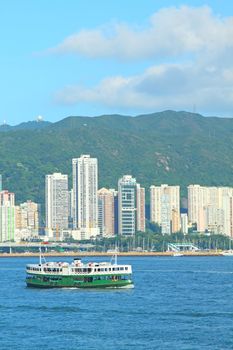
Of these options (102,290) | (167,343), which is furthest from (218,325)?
(102,290)

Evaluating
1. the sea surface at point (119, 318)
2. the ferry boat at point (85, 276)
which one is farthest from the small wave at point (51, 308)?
the ferry boat at point (85, 276)

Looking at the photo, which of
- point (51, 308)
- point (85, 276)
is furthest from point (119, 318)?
point (85, 276)

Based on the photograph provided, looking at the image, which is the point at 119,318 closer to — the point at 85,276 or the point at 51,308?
the point at 51,308

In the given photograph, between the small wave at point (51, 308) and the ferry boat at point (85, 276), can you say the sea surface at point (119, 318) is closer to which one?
the small wave at point (51, 308)

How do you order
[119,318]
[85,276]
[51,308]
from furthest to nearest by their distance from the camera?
[85,276], [51,308], [119,318]

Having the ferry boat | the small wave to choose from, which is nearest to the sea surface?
the small wave

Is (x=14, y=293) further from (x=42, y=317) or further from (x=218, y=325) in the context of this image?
(x=218, y=325)
